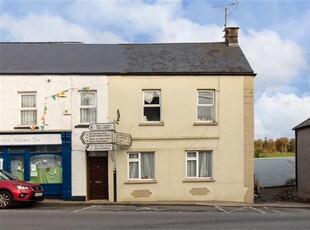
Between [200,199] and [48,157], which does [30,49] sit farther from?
[200,199]

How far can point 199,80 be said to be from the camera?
914 inches

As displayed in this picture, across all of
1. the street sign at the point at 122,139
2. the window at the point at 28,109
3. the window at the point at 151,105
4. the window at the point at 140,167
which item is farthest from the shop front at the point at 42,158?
the window at the point at 151,105

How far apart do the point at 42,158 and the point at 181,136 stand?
6408 mm

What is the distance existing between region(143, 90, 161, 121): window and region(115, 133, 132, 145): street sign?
1.24 meters

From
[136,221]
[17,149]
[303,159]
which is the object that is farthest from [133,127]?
[303,159]

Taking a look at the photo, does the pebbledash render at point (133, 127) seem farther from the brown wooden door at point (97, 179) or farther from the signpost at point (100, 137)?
the signpost at point (100, 137)

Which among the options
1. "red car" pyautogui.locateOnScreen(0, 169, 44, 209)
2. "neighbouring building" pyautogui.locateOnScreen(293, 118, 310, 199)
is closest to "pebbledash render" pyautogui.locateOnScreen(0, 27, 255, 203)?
"red car" pyautogui.locateOnScreen(0, 169, 44, 209)

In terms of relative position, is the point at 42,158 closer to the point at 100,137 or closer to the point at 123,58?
the point at 100,137

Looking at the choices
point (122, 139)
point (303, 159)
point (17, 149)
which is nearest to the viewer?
point (122, 139)

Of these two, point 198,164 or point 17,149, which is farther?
point 198,164

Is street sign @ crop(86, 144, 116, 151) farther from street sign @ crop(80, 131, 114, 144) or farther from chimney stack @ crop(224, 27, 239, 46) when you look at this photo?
chimney stack @ crop(224, 27, 239, 46)

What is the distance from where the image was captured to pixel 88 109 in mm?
23062

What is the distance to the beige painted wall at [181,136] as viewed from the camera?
23000 mm

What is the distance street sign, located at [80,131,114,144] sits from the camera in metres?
21.2
